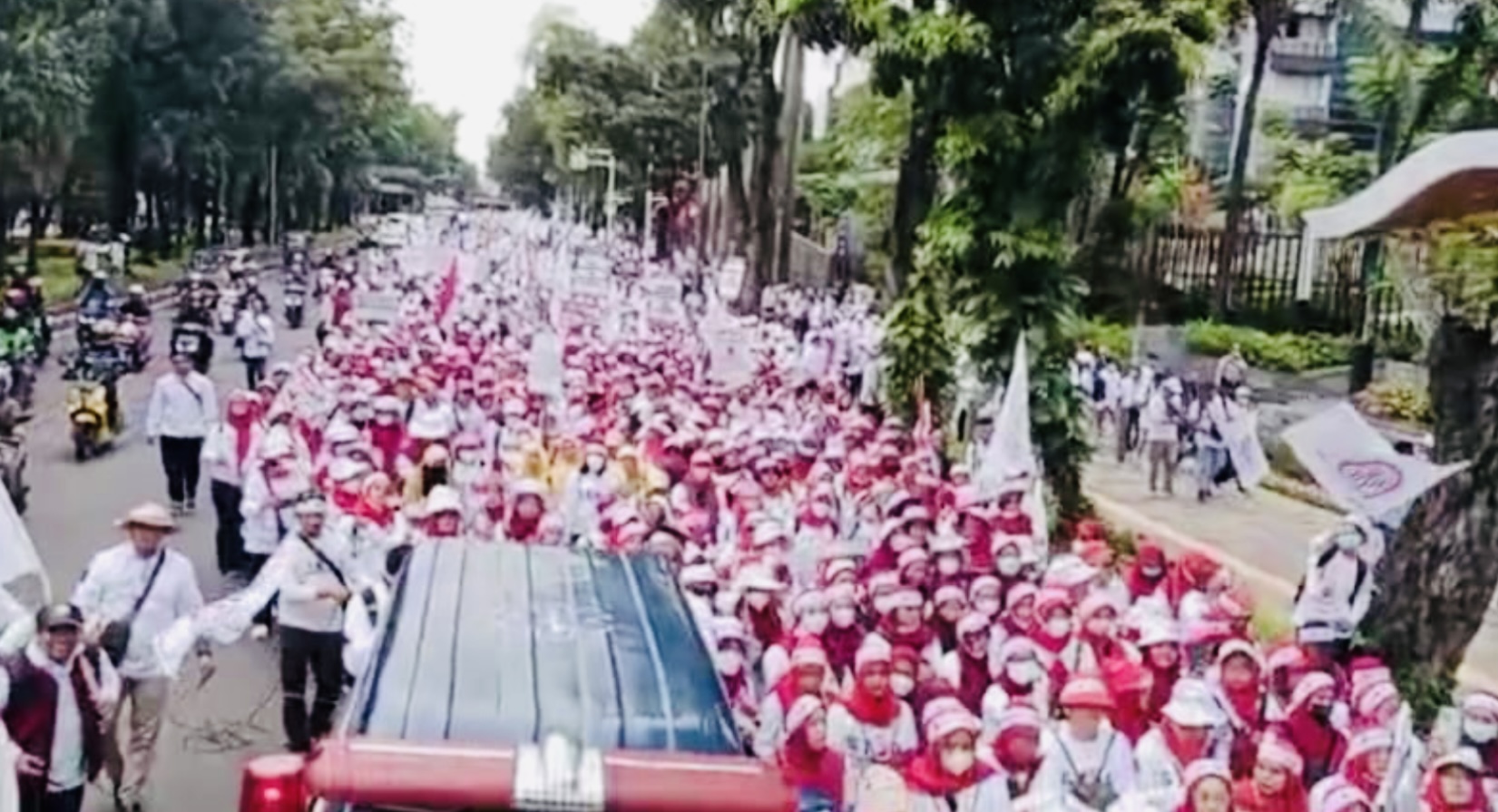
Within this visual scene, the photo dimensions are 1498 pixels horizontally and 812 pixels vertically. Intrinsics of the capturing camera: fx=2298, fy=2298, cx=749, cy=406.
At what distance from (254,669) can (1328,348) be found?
23.7 metres

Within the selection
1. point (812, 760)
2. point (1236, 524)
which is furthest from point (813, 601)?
point (1236, 524)

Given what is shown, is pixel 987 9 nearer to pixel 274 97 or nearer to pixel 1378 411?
pixel 1378 411

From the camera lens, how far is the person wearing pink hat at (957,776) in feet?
25.9

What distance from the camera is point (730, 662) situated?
966 centimetres

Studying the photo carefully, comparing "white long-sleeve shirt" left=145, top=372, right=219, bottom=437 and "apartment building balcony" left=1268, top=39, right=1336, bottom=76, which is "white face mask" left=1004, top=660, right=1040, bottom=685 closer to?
"white long-sleeve shirt" left=145, top=372, right=219, bottom=437


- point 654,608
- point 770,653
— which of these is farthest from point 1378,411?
point 654,608

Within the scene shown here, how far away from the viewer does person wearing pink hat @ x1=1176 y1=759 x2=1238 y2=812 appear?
7410 millimetres

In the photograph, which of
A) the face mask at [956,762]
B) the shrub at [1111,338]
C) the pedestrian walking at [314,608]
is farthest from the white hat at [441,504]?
the shrub at [1111,338]

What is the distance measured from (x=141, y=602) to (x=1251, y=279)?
103ft

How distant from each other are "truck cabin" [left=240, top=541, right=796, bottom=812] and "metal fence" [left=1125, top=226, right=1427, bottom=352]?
28080 mm

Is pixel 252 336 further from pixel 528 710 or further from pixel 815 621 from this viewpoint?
pixel 528 710

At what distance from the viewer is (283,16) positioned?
62.8 metres

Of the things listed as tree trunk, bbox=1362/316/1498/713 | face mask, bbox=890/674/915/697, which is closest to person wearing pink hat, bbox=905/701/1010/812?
face mask, bbox=890/674/915/697

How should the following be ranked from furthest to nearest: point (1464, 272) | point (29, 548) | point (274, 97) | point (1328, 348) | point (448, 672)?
point (274, 97)
point (1328, 348)
point (1464, 272)
point (29, 548)
point (448, 672)
